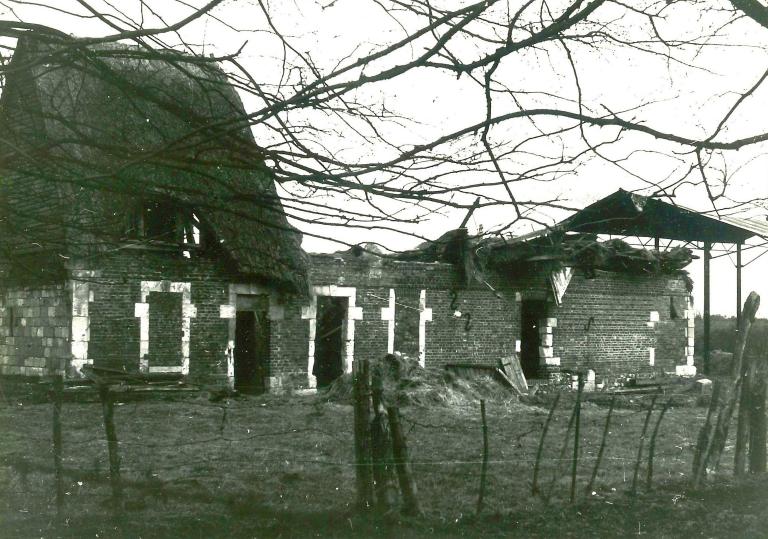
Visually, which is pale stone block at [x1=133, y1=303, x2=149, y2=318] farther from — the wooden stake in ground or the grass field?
the wooden stake in ground

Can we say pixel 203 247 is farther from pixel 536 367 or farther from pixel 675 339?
pixel 675 339

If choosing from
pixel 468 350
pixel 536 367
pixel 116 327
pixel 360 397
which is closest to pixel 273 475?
pixel 360 397

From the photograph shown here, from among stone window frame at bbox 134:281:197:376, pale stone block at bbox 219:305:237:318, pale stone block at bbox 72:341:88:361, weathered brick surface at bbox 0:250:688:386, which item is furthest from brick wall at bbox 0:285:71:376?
pale stone block at bbox 219:305:237:318

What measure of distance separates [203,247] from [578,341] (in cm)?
1128

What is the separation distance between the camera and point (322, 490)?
24.7 ft

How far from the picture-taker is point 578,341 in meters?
23.8

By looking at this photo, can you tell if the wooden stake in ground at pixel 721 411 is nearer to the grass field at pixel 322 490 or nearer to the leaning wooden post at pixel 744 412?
the leaning wooden post at pixel 744 412

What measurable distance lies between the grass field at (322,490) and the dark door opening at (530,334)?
1011cm

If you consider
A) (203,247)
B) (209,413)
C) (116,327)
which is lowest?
(209,413)

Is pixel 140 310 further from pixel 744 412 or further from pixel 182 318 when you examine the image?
pixel 744 412

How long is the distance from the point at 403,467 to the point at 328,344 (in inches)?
625

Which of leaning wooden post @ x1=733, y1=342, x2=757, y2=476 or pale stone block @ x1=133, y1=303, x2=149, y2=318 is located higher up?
pale stone block @ x1=133, y1=303, x2=149, y2=318

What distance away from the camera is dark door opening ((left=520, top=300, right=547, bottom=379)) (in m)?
23.5

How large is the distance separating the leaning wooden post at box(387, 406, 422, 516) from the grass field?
163 millimetres
